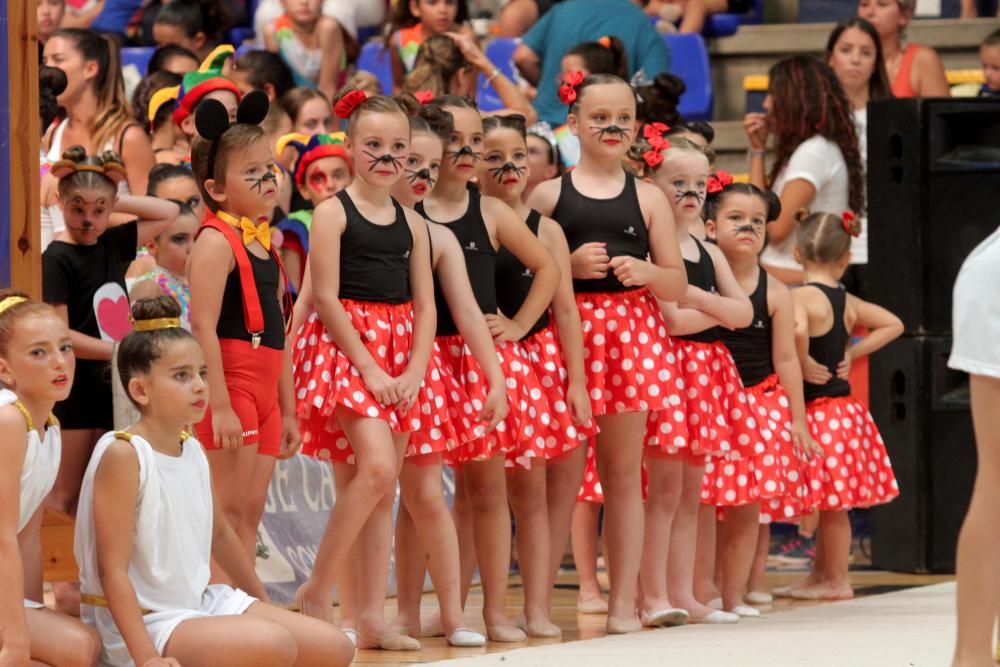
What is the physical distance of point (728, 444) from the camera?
5898 mm

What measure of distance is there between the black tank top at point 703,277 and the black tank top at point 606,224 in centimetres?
42

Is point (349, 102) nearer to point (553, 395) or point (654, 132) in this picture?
point (553, 395)

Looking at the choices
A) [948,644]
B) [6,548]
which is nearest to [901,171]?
[948,644]

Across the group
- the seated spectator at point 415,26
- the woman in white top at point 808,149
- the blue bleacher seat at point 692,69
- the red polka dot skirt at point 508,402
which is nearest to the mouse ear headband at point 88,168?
the red polka dot skirt at point 508,402

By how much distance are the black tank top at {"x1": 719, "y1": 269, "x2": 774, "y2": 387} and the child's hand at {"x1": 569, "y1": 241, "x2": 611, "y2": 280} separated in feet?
3.35

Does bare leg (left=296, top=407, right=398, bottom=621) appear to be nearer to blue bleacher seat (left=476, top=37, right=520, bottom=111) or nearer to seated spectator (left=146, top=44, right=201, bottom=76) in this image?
seated spectator (left=146, top=44, right=201, bottom=76)

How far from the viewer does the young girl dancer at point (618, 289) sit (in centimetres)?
548

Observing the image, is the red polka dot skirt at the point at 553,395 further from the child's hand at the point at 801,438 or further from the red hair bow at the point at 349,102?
the child's hand at the point at 801,438

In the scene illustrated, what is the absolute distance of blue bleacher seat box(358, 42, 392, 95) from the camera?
376 inches

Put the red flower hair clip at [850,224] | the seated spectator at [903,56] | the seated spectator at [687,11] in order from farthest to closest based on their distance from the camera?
the seated spectator at [687,11] → the seated spectator at [903,56] → the red flower hair clip at [850,224]

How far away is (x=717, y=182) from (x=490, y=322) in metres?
1.42

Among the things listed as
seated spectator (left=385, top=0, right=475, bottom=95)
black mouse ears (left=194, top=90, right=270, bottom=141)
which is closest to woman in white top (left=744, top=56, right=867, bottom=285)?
seated spectator (left=385, top=0, right=475, bottom=95)

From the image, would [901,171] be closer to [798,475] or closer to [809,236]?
[809,236]

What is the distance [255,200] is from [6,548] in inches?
50.4
